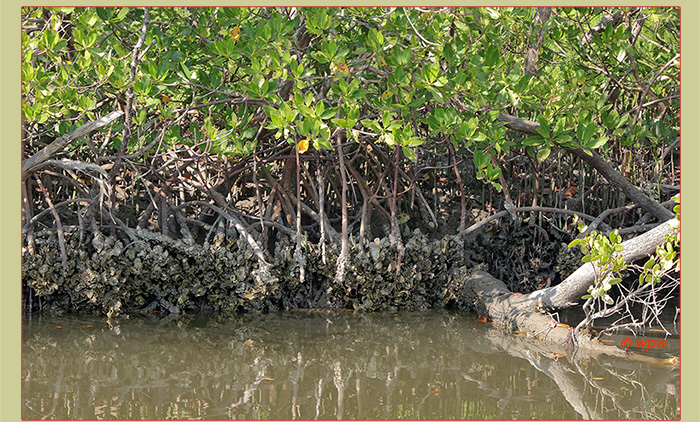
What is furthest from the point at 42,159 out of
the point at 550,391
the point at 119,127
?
the point at 550,391

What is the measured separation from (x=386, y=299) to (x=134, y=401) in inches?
104

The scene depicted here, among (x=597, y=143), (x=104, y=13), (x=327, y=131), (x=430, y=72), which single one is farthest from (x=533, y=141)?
(x=104, y=13)

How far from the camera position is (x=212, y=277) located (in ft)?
18.7

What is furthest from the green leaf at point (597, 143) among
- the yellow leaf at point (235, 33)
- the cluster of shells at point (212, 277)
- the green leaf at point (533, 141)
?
the yellow leaf at point (235, 33)

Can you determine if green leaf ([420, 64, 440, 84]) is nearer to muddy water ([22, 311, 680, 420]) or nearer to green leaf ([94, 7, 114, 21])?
muddy water ([22, 311, 680, 420])

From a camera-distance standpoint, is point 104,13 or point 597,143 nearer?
point 104,13

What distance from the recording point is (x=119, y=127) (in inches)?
209

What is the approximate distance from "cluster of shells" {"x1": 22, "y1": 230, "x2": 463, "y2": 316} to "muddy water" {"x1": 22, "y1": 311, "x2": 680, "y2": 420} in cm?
32

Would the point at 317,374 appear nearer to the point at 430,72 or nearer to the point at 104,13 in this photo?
the point at 430,72

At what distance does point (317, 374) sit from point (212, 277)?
75.0 inches

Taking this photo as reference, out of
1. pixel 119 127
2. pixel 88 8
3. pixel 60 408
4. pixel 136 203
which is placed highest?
pixel 88 8

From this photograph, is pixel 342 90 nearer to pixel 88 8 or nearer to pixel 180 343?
pixel 88 8

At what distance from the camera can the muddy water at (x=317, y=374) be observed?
3.56m

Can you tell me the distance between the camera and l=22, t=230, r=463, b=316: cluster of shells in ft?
18.1
